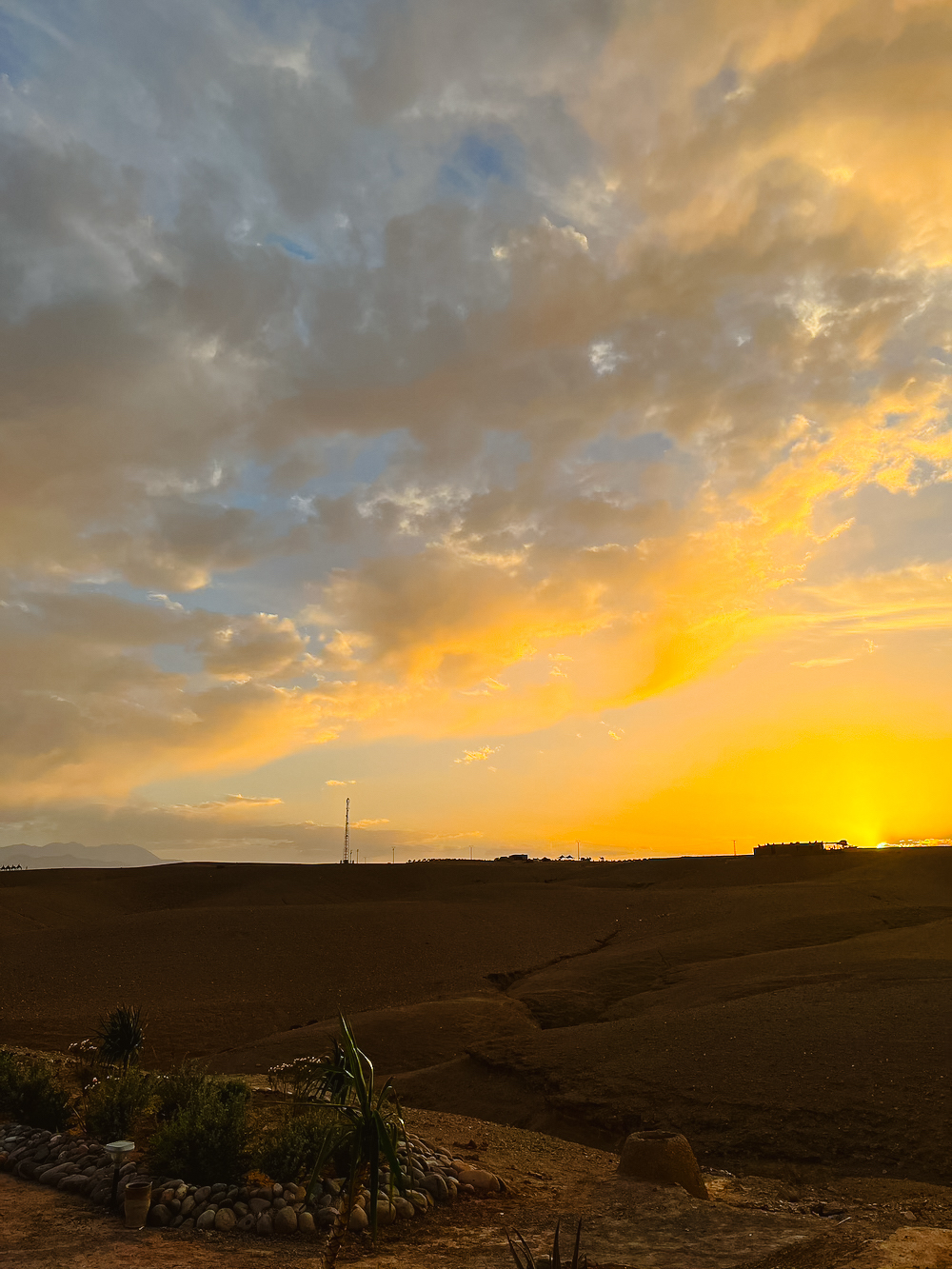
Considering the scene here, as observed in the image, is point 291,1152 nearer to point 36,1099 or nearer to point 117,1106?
point 117,1106

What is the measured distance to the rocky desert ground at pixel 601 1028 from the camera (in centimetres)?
1052

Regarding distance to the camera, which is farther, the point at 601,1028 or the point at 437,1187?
the point at 601,1028

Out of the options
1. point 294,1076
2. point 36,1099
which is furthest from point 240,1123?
point 294,1076

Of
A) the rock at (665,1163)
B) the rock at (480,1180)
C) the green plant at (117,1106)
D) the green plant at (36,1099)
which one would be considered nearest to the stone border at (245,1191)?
the rock at (480,1180)

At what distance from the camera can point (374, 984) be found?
34.1 metres

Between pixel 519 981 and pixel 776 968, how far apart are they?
10421 millimetres

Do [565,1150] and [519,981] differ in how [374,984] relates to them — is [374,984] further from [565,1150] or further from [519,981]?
[565,1150]

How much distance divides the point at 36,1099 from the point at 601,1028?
12383 mm

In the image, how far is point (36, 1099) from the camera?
1362cm

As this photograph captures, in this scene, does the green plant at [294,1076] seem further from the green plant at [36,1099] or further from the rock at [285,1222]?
the rock at [285,1222]

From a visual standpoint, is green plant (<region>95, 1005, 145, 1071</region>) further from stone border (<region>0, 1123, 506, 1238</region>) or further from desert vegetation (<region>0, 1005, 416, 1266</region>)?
stone border (<region>0, 1123, 506, 1238</region>)

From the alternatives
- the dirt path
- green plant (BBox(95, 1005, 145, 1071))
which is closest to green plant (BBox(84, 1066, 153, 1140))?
the dirt path

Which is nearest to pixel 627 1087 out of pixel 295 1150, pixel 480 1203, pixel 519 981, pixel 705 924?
pixel 480 1203

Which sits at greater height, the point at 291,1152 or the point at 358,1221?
the point at 291,1152
